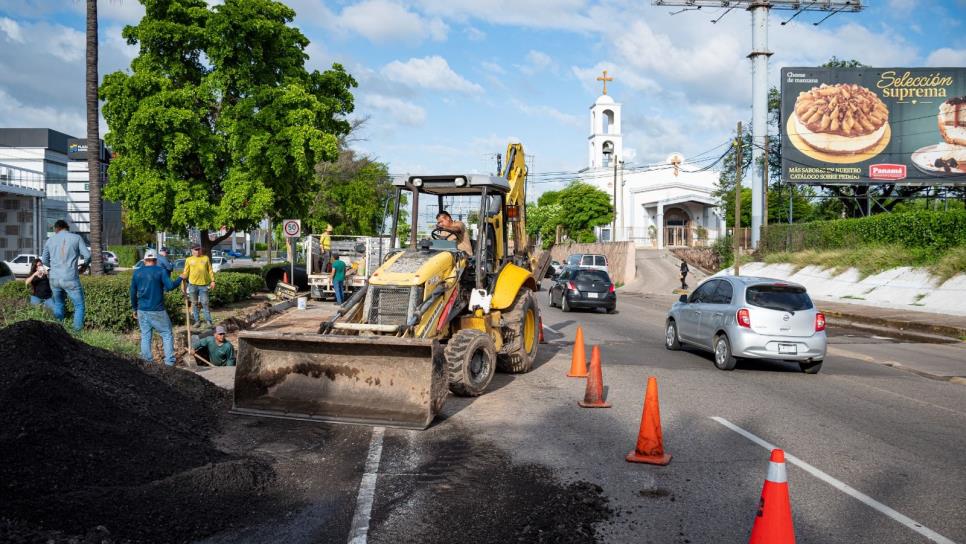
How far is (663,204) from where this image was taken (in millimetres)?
63781

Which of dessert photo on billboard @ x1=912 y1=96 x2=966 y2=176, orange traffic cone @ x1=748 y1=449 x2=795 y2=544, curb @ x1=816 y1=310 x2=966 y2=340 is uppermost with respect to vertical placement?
dessert photo on billboard @ x1=912 y1=96 x2=966 y2=176

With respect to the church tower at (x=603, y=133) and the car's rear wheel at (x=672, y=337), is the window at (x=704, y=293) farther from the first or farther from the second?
the church tower at (x=603, y=133)

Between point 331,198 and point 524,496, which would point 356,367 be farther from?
point 331,198

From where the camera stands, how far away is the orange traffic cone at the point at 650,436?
679 cm

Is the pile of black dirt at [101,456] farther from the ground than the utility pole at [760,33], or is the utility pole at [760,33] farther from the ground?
the utility pole at [760,33]

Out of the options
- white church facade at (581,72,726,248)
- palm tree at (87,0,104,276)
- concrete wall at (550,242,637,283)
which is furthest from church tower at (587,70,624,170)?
palm tree at (87,0,104,276)

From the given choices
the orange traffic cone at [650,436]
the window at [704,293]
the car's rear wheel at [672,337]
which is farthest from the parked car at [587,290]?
the orange traffic cone at [650,436]

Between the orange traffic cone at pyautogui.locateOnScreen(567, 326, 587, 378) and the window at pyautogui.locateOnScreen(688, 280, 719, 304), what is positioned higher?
the window at pyautogui.locateOnScreen(688, 280, 719, 304)

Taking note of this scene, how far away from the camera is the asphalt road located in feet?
17.1

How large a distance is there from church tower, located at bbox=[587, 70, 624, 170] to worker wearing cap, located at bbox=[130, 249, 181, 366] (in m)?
→ 72.4

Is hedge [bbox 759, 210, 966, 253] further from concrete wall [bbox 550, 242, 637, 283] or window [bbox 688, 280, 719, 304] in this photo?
window [bbox 688, 280, 719, 304]

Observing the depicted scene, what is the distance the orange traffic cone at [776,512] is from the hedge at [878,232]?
28681 mm

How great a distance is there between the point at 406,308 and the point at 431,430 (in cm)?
204

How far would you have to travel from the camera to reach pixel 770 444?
A: 7.51 m
